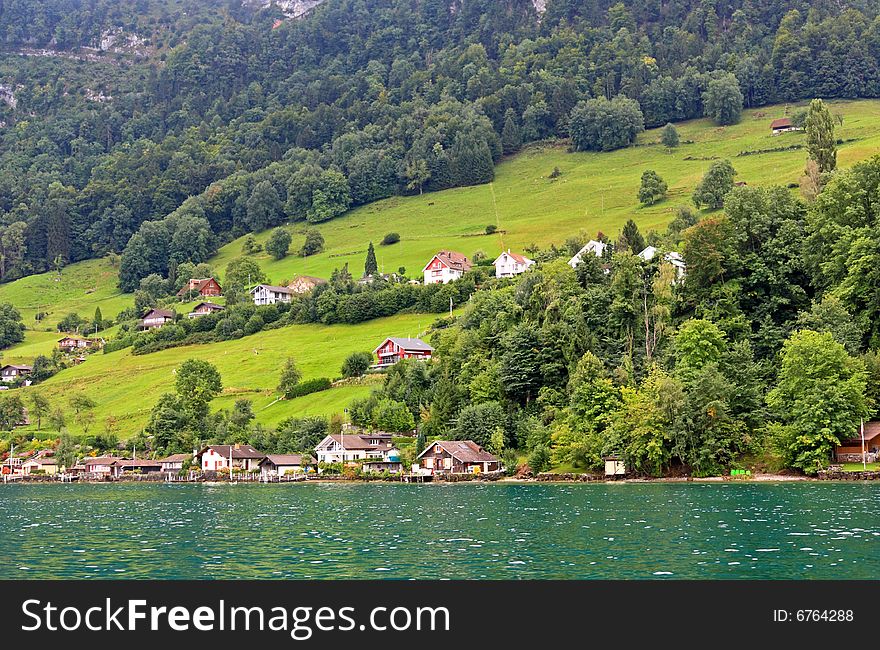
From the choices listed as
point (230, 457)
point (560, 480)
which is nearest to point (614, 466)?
point (560, 480)

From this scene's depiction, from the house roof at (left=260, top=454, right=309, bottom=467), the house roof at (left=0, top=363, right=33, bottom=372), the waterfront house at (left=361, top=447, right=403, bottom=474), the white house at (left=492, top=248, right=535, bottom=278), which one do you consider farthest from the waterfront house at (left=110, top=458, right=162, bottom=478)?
the white house at (left=492, top=248, right=535, bottom=278)

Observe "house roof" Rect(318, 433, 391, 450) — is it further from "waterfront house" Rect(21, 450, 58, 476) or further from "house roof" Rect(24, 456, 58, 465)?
"house roof" Rect(24, 456, 58, 465)

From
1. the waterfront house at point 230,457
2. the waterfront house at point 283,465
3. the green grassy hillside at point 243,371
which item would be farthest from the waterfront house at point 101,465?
the waterfront house at point 283,465

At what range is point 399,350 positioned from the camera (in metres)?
151

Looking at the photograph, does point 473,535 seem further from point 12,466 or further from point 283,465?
point 12,466

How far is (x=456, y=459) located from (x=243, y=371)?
2360 inches

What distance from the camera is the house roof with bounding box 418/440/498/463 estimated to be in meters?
111

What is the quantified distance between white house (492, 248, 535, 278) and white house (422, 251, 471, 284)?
7.16 meters

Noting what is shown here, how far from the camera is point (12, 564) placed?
44.3 meters

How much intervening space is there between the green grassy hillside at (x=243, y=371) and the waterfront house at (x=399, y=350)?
6.47 metres

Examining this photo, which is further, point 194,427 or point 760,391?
point 194,427

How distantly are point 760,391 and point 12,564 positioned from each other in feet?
258
